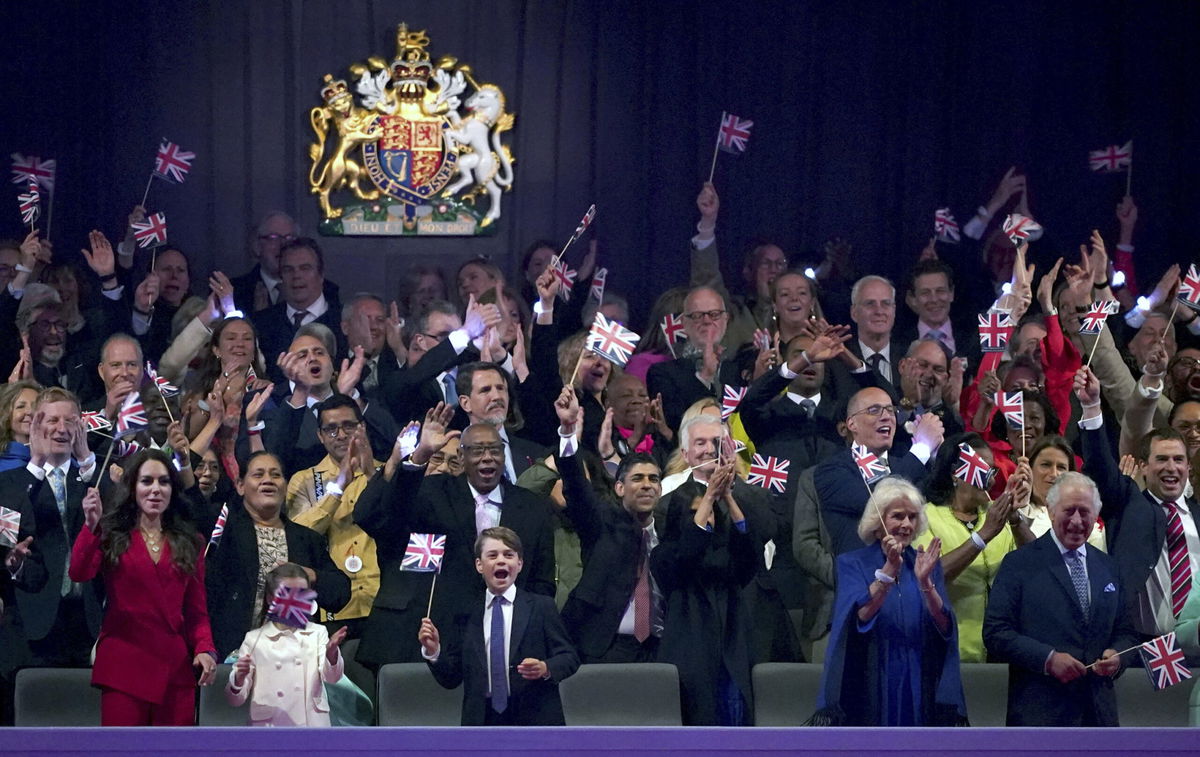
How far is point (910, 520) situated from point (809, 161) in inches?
143

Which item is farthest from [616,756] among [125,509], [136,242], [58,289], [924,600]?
[136,242]

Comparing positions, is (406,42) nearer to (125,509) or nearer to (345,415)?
(345,415)

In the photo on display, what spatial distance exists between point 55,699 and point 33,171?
3.06 metres

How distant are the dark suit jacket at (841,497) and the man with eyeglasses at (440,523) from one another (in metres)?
0.90

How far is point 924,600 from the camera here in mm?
5734

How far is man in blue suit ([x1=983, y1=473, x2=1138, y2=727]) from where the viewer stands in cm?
573

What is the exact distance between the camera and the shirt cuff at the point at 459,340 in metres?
6.86

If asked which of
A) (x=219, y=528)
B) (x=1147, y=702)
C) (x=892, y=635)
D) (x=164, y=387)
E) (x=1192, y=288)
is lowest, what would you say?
(x=1147, y=702)

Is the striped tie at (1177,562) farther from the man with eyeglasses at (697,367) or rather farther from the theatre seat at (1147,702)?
the man with eyeglasses at (697,367)

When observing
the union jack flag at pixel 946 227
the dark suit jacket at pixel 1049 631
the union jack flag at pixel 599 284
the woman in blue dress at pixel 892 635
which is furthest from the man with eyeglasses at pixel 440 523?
the union jack flag at pixel 946 227

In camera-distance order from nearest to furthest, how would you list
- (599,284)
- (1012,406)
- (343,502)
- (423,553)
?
1. (423,553)
2. (343,502)
3. (1012,406)
4. (599,284)

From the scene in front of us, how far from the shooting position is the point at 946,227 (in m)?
8.39

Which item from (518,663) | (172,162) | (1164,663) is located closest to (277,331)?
(172,162)

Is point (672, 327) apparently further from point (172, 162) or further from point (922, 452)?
point (172, 162)
